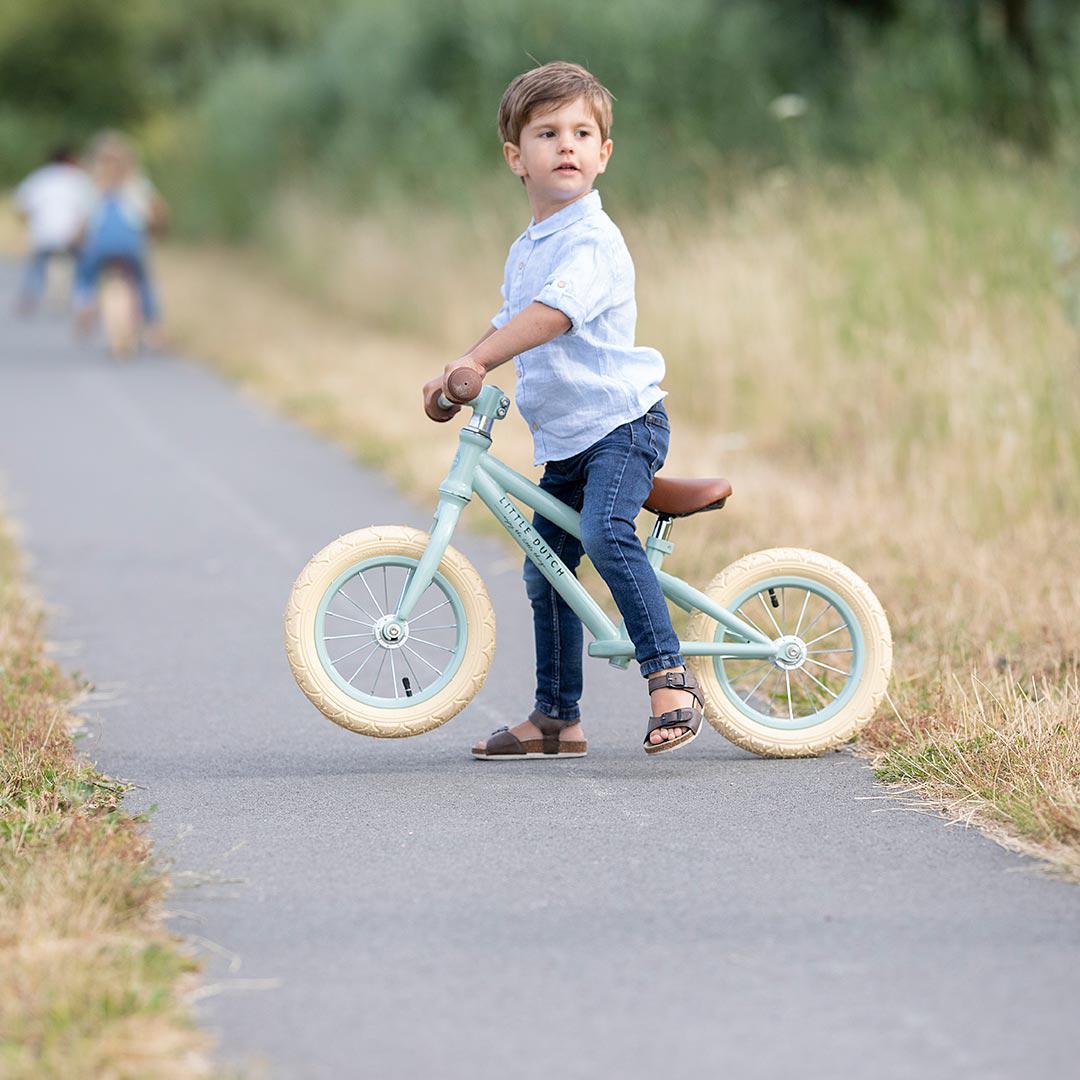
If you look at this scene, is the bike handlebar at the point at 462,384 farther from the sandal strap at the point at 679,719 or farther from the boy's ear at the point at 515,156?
the sandal strap at the point at 679,719

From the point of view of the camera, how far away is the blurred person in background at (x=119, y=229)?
18641 millimetres

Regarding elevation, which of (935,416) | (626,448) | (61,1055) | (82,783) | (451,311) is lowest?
(61,1055)

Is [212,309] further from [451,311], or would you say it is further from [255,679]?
[255,679]

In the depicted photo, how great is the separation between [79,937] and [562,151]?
2.48 metres

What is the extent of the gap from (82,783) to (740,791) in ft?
5.53

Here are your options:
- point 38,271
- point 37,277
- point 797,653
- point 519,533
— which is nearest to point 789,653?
point 797,653

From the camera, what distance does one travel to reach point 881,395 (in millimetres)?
10922

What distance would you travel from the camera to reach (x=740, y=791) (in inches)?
218

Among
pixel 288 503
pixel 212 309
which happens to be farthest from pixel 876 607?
pixel 212 309

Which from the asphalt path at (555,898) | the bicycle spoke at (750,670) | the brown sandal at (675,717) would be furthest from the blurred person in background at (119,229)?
the brown sandal at (675,717)

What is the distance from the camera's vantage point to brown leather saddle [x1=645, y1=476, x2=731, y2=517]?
5.75 m

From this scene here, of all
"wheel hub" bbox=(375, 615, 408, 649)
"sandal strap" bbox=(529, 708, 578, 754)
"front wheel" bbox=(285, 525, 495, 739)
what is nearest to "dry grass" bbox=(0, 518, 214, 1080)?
"front wheel" bbox=(285, 525, 495, 739)

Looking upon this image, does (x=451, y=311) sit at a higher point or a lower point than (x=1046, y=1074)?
higher

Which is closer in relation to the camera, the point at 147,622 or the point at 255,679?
the point at 255,679
